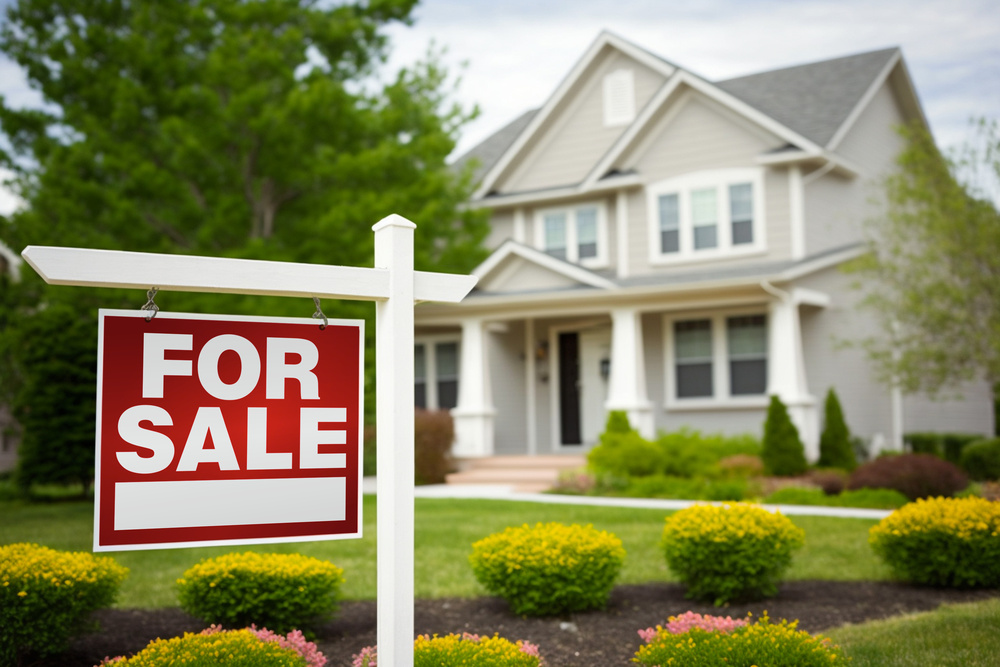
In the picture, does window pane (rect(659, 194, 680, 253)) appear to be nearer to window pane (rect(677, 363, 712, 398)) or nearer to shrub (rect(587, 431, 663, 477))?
window pane (rect(677, 363, 712, 398))

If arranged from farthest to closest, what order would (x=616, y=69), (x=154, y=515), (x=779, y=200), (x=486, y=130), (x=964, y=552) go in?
(x=486, y=130) < (x=616, y=69) < (x=779, y=200) < (x=964, y=552) < (x=154, y=515)

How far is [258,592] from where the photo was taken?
19.2 ft

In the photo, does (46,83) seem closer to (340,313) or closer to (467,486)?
(340,313)

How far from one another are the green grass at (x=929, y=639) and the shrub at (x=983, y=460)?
34.9 feet

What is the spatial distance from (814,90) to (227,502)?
18.9 metres

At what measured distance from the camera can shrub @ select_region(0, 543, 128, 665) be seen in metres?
5.12

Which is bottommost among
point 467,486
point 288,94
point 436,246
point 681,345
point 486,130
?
point 467,486

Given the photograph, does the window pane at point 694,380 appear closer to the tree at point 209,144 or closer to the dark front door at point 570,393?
the dark front door at point 570,393

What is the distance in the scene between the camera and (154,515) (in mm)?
3352

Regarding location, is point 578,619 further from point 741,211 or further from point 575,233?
point 575,233

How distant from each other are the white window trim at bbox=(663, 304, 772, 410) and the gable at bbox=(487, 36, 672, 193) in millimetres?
4292

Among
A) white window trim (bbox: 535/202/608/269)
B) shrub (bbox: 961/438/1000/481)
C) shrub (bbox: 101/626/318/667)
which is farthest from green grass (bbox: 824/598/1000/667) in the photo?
white window trim (bbox: 535/202/608/269)

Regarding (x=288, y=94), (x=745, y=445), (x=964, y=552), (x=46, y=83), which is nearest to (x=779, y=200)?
(x=745, y=445)

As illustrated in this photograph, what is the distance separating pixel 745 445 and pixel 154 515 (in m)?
13.8
